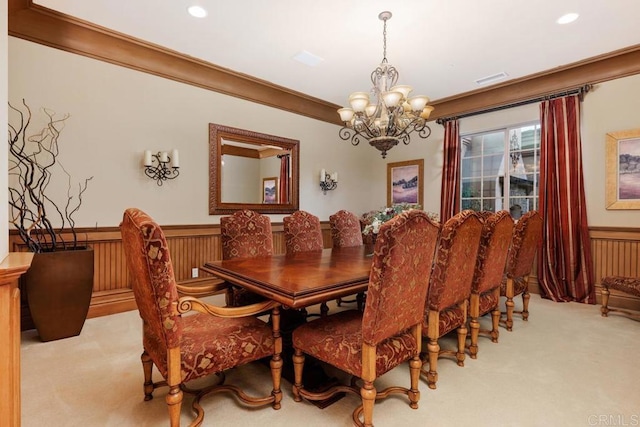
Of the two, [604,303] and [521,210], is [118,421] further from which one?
[521,210]

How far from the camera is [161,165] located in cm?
350

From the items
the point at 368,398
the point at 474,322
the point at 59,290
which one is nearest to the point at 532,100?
the point at 474,322

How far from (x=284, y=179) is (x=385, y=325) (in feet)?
11.5

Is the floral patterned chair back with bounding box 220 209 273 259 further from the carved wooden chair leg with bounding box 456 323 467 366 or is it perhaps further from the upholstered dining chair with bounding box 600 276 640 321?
the upholstered dining chair with bounding box 600 276 640 321

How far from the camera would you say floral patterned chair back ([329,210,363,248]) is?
11.5ft

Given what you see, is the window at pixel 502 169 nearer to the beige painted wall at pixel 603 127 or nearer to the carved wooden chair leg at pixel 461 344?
the beige painted wall at pixel 603 127

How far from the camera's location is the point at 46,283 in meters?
2.46

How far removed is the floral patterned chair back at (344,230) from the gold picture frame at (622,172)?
2946 mm

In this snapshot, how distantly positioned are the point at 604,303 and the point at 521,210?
1.51m

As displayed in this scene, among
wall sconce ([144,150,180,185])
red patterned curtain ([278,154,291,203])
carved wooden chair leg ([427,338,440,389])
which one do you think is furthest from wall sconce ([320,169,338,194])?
carved wooden chair leg ([427,338,440,389])

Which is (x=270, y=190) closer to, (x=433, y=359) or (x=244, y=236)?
(x=244, y=236)

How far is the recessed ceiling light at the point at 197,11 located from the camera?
2662 millimetres

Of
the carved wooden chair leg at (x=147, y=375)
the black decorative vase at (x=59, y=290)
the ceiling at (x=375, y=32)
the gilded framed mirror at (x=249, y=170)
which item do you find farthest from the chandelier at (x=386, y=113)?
the black decorative vase at (x=59, y=290)

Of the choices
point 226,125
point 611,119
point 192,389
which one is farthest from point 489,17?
point 192,389
